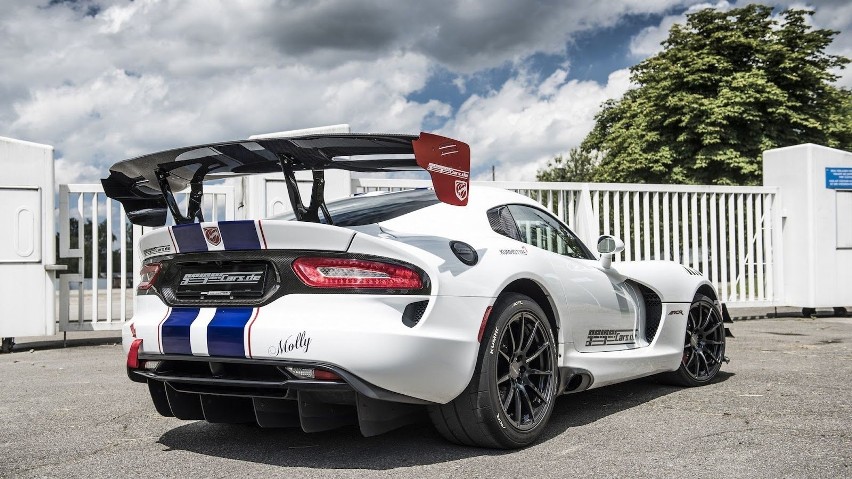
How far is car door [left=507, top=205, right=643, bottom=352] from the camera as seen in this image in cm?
453

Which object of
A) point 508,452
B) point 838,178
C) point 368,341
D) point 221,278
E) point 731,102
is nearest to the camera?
point 368,341

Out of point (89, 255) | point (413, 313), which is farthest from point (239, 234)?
point (89, 255)

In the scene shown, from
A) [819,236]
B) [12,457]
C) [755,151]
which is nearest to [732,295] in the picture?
[819,236]

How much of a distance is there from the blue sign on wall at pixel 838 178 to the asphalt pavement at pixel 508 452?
26.5ft

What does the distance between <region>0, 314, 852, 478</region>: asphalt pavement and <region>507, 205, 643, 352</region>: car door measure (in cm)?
46

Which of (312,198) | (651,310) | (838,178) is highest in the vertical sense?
(838,178)

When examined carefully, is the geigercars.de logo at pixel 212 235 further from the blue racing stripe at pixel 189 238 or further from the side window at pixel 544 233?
the side window at pixel 544 233

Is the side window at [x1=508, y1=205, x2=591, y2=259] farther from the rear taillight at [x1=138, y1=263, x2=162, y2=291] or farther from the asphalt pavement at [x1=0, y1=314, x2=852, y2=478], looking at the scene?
the rear taillight at [x1=138, y1=263, x2=162, y2=291]

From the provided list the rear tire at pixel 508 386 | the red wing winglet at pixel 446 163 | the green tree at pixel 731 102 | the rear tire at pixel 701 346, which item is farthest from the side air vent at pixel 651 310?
the green tree at pixel 731 102

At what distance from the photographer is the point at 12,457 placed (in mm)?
3910

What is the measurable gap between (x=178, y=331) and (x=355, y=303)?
88 centimetres

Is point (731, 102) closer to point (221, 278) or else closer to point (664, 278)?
point (664, 278)

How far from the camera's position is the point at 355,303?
344 centimetres

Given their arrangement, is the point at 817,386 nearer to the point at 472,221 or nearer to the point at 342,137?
the point at 472,221
